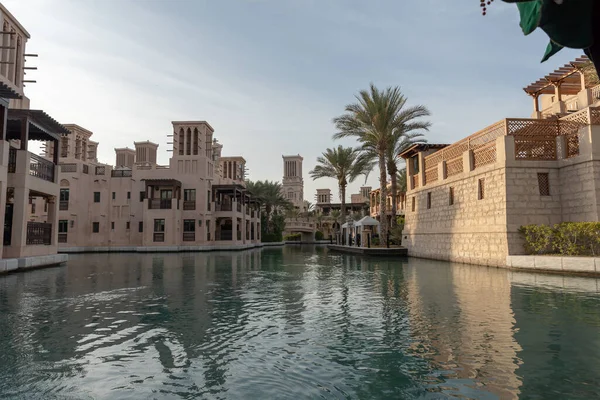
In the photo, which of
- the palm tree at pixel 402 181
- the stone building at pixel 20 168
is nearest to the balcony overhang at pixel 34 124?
the stone building at pixel 20 168

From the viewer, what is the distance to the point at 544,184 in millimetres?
16844

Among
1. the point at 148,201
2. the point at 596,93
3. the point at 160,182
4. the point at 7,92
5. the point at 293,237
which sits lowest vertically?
the point at 293,237

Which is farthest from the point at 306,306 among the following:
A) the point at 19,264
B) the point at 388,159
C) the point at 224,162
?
the point at 224,162

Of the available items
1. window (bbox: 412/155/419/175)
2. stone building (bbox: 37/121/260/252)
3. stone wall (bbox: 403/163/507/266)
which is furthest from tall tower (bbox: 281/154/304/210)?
stone wall (bbox: 403/163/507/266)

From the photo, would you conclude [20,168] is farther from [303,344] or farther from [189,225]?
[189,225]

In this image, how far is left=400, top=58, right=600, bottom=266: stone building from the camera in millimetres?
15547

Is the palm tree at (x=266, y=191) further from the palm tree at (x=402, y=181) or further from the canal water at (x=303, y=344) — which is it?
the canal water at (x=303, y=344)

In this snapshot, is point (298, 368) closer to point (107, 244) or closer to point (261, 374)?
point (261, 374)

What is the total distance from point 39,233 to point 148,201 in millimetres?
20207

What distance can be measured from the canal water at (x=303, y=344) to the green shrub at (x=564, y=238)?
458cm

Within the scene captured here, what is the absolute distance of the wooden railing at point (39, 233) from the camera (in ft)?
61.1

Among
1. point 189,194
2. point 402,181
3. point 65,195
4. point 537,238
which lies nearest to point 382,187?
point 537,238

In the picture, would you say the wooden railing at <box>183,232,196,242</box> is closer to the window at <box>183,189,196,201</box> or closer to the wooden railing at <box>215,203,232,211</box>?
the window at <box>183,189,196,201</box>

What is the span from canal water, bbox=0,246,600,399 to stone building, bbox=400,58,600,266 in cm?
641
